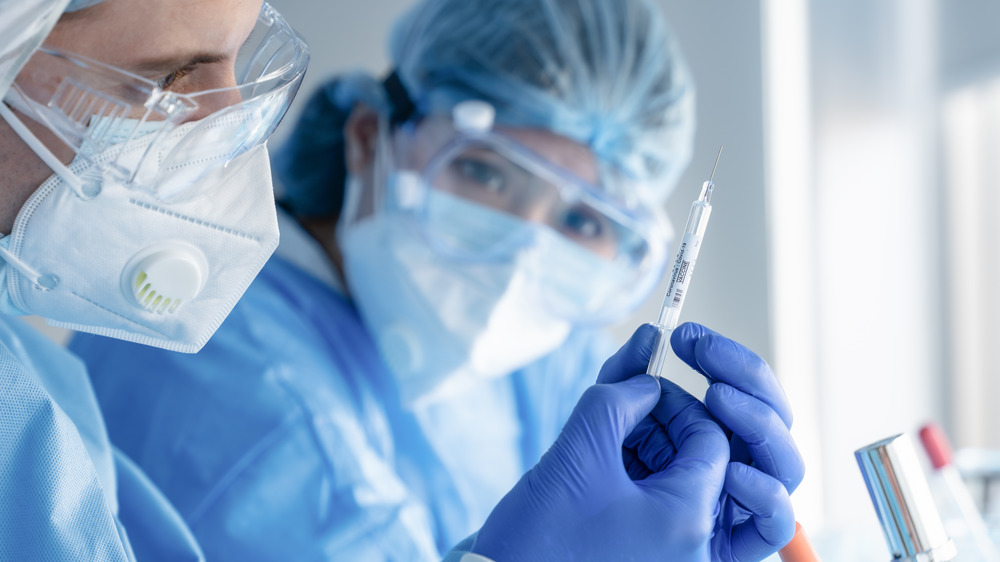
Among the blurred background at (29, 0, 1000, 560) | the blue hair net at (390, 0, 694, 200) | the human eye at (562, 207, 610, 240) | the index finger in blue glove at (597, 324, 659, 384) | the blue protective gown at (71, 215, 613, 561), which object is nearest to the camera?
the index finger in blue glove at (597, 324, 659, 384)

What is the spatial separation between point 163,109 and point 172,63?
0.04 meters

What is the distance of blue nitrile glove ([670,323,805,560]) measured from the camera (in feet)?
2.06

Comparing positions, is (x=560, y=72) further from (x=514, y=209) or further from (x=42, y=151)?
(x=42, y=151)

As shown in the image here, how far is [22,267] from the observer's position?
0.64 metres

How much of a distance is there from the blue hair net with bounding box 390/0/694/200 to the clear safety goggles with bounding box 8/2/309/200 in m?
0.62

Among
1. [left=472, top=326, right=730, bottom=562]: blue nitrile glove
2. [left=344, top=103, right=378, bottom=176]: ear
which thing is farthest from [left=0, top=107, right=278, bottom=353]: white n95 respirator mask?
[left=344, top=103, right=378, bottom=176]: ear

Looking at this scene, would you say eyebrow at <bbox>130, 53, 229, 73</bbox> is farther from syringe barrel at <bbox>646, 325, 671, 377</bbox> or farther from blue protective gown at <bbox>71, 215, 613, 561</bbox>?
blue protective gown at <bbox>71, 215, 613, 561</bbox>

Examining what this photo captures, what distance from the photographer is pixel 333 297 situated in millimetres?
1448

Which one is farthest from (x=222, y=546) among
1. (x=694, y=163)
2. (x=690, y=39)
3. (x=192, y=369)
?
(x=690, y=39)

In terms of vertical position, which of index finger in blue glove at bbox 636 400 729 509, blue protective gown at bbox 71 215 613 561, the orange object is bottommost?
blue protective gown at bbox 71 215 613 561

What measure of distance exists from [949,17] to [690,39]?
61 centimetres

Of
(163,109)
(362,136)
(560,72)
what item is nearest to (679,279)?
(163,109)

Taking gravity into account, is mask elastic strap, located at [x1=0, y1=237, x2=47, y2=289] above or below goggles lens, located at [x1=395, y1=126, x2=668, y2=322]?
below

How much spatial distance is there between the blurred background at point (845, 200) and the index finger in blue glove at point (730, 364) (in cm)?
94
